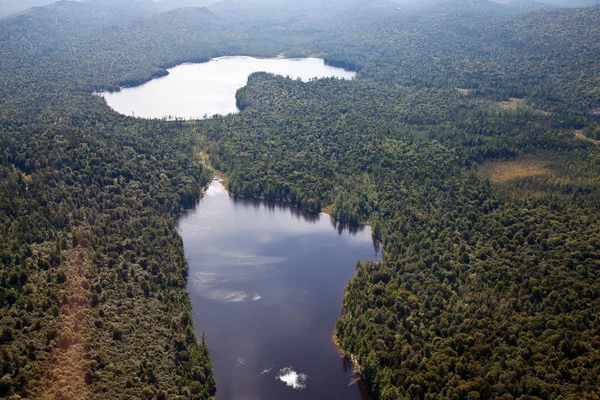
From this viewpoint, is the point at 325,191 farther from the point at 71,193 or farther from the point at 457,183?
the point at 71,193

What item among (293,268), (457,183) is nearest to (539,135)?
(457,183)

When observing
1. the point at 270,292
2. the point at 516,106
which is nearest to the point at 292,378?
the point at 270,292

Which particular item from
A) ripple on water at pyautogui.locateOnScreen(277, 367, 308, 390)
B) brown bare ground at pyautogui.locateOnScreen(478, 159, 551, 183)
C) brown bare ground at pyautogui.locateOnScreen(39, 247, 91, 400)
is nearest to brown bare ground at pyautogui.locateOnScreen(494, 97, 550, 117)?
brown bare ground at pyautogui.locateOnScreen(478, 159, 551, 183)

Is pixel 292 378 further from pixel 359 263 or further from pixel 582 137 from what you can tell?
pixel 582 137

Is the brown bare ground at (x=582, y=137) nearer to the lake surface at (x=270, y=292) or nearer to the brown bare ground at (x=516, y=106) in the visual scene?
the brown bare ground at (x=516, y=106)

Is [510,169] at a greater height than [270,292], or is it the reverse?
[510,169]
